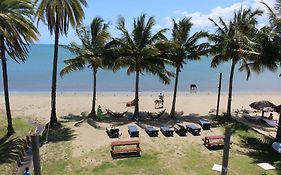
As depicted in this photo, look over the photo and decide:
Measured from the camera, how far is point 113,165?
15297mm

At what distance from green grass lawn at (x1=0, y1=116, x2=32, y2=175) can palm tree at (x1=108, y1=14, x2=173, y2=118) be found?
24.4ft

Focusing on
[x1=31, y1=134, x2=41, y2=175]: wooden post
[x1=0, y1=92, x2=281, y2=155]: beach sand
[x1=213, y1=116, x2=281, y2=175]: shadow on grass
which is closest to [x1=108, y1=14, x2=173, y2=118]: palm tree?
Answer: [x1=0, y1=92, x2=281, y2=155]: beach sand

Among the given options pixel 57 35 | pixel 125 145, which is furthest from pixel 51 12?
pixel 125 145

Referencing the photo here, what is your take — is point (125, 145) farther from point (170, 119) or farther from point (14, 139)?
point (170, 119)

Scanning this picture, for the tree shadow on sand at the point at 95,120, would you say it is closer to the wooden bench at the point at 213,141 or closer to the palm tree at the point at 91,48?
the palm tree at the point at 91,48

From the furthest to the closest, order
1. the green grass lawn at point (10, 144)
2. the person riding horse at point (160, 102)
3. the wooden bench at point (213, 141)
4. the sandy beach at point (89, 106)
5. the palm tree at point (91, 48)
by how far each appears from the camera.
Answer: the person riding horse at point (160, 102) < the sandy beach at point (89, 106) < the palm tree at point (91, 48) < the wooden bench at point (213, 141) < the green grass lawn at point (10, 144)

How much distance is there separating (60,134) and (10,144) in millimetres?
3155

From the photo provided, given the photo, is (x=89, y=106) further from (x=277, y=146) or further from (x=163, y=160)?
(x=277, y=146)

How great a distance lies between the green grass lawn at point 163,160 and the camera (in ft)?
48.7

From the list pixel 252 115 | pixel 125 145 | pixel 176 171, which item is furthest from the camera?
pixel 252 115

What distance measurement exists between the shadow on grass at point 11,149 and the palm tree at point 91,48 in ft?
21.1

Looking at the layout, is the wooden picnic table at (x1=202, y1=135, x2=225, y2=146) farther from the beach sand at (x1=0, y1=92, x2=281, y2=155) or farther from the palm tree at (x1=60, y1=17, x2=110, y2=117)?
the palm tree at (x1=60, y1=17, x2=110, y2=117)

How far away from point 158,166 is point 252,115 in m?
14.4

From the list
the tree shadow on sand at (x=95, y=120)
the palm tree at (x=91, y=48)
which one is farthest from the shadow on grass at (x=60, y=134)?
the palm tree at (x=91, y=48)
